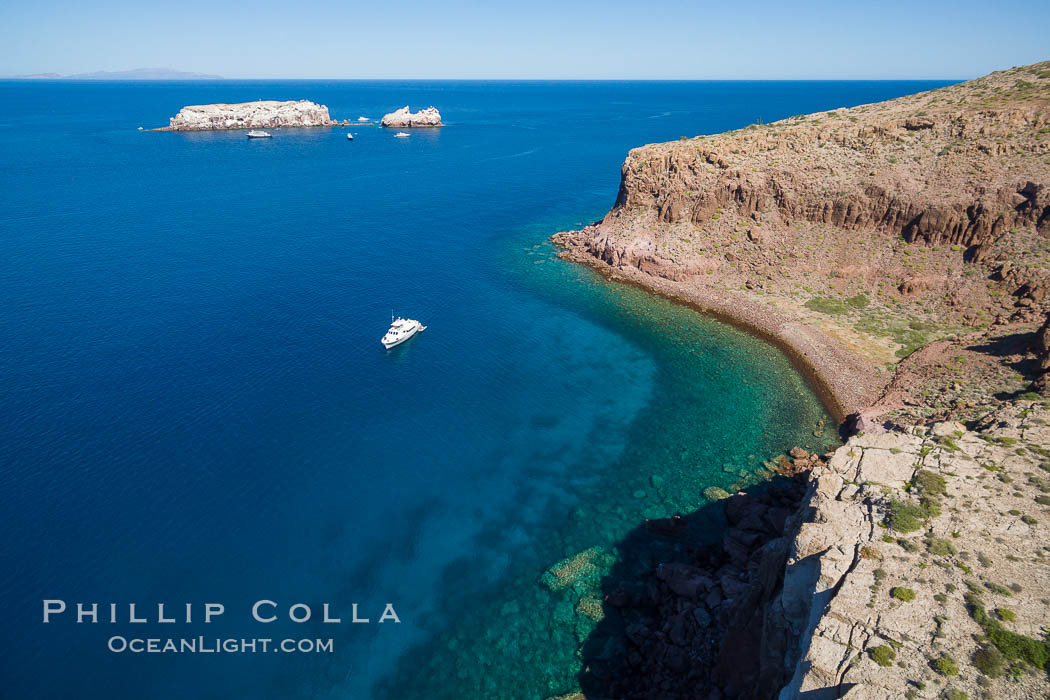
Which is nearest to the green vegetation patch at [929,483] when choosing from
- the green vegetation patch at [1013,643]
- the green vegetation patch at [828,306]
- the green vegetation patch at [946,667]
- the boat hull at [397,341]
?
the green vegetation patch at [1013,643]

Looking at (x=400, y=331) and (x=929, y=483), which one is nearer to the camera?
(x=929, y=483)

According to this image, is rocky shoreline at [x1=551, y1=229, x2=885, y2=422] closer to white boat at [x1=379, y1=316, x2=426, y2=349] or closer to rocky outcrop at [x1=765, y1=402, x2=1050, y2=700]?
rocky outcrop at [x1=765, y1=402, x2=1050, y2=700]

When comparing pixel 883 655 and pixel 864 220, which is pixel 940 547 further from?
pixel 864 220

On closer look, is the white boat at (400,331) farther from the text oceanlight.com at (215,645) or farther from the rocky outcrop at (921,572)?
the rocky outcrop at (921,572)

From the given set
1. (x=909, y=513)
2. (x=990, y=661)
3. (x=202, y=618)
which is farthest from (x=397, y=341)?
(x=990, y=661)

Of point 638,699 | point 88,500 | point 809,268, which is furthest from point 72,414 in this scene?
point 809,268

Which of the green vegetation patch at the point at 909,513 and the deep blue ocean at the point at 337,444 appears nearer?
the green vegetation patch at the point at 909,513
